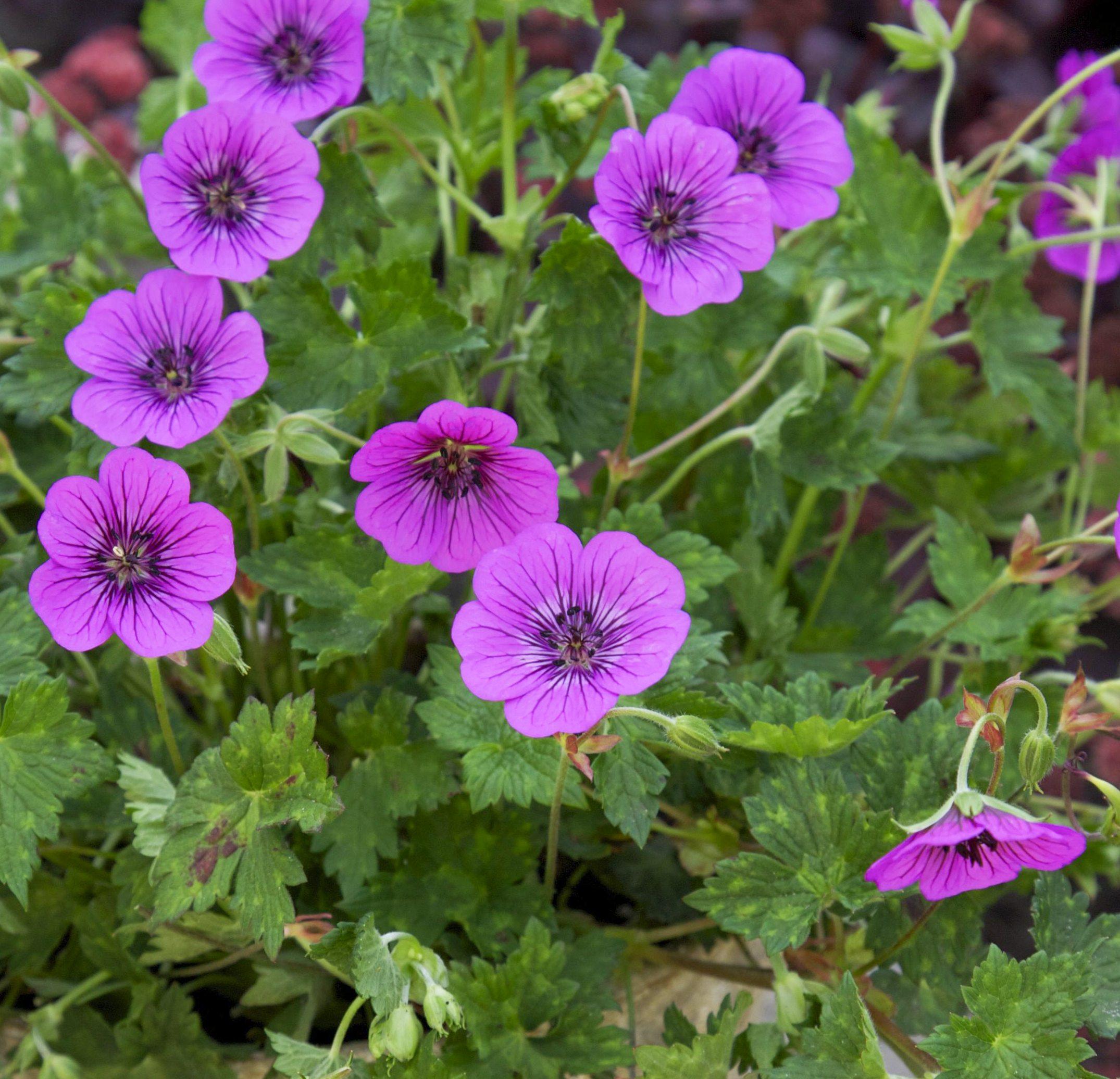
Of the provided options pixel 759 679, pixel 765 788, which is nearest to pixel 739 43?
pixel 759 679

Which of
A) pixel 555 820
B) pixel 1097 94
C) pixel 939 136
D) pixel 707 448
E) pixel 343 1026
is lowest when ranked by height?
pixel 343 1026

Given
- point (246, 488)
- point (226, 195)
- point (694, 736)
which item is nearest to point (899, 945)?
point (694, 736)

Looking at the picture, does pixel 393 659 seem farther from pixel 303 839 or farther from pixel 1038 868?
pixel 1038 868

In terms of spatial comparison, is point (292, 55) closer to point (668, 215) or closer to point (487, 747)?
point (668, 215)

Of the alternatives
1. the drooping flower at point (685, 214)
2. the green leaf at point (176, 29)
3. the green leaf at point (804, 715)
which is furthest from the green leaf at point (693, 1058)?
the green leaf at point (176, 29)

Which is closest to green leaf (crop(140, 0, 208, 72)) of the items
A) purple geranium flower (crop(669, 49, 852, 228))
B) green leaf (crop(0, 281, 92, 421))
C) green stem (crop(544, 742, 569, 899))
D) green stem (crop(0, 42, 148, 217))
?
green stem (crop(0, 42, 148, 217))

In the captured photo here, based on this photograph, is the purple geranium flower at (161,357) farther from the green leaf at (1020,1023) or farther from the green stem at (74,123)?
the green leaf at (1020,1023)
